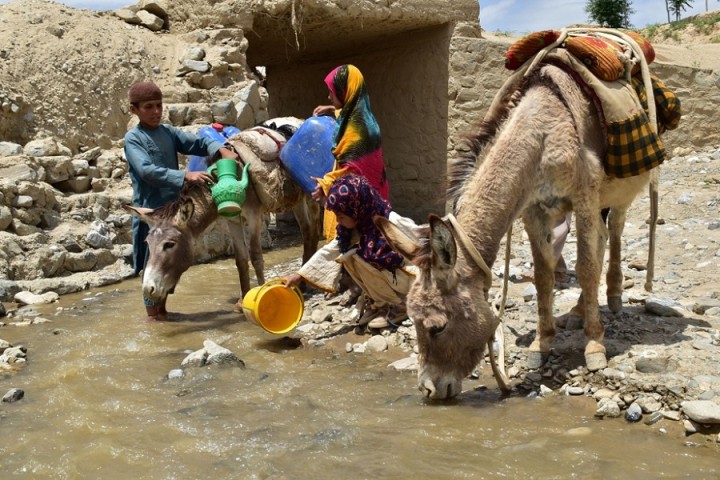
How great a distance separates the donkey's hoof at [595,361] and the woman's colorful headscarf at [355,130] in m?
2.30

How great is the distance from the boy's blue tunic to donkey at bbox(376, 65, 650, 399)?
268 cm

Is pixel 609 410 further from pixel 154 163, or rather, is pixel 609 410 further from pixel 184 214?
pixel 154 163

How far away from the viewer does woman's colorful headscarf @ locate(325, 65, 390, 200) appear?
→ 5352mm

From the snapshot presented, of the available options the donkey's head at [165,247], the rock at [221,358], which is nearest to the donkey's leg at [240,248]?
the donkey's head at [165,247]

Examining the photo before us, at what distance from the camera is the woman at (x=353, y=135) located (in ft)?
17.5

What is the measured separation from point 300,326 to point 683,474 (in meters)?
3.27

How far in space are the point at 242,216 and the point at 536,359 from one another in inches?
119

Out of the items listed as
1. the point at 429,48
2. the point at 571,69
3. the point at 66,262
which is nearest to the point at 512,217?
the point at 571,69

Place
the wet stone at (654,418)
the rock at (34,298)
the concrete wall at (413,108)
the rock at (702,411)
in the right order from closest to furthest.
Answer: the rock at (702,411)
the wet stone at (654,418)
the rock at (34,298)
the concrete wall at (413,108)

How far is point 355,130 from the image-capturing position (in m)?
5.39

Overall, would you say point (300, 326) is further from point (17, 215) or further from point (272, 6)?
point (272, 6)

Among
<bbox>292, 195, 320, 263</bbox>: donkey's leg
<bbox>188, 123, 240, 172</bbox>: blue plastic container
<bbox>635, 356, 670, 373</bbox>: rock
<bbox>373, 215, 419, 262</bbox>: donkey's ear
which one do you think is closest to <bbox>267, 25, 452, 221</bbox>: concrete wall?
<bbox>292, 195, 320, 263</bbox>: donkey's leg

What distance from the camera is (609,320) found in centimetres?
447

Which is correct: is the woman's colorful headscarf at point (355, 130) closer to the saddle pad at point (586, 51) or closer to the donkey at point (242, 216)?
the donkey at point (242, 216)
